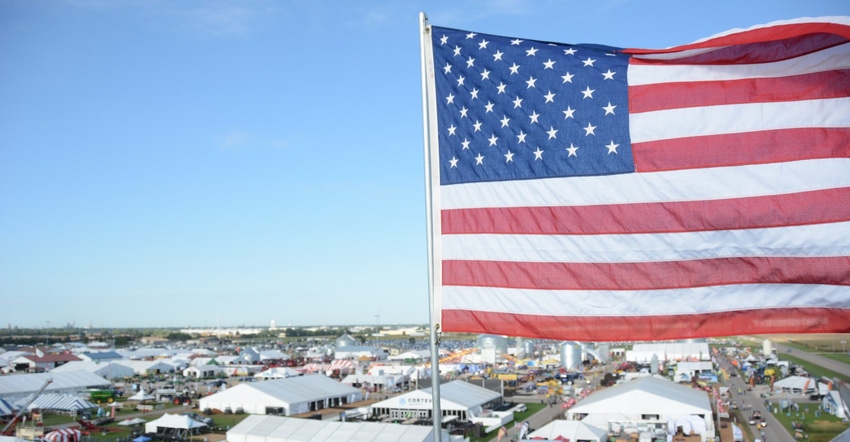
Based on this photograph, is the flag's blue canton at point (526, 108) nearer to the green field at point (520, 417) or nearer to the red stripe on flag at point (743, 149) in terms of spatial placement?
the red stripe on flag at point (743, 149)

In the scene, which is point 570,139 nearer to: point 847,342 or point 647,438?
point 647,438

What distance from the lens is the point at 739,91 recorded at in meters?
5.31

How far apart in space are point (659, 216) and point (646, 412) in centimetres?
2658

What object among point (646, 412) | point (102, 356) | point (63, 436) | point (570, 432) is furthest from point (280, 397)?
point (102, 356)

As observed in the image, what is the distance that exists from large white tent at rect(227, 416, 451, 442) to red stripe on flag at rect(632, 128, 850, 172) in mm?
16075

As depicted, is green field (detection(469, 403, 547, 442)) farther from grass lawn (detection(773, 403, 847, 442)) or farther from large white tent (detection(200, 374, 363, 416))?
grass lawn (detection(773, 403, 847, 442))

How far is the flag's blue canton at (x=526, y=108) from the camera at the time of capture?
18.3ft

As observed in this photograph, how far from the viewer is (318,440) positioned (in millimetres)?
22203

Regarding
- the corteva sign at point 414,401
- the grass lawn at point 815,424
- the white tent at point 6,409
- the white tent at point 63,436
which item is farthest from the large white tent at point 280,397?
the grass lawn at point 815,424

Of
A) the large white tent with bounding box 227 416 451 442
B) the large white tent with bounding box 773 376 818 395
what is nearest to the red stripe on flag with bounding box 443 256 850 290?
the large white tent with bounding box 227 416 451 442

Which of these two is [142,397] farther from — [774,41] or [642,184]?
[774,41]

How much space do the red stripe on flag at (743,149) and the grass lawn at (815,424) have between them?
2531 centimetres

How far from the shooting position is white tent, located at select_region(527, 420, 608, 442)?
83.2 feet

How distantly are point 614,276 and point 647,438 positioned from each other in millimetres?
24459
